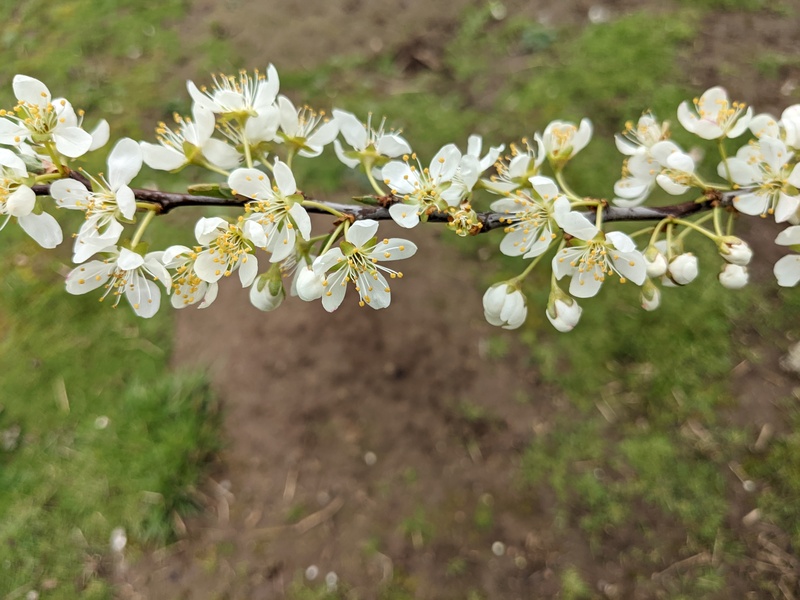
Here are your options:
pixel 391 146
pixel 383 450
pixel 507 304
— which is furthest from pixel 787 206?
pixel 383 450

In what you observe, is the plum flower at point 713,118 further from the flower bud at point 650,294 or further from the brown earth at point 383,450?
the brown earth at point 383,450

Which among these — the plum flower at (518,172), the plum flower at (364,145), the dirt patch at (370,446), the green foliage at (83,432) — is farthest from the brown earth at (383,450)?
the plum flower at (518,172)

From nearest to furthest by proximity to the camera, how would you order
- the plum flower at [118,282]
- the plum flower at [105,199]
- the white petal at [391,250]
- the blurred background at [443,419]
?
the plum flower at [105,199], the white petal at [391,250], the plum flower at [118,282], the blurred background at [443,419]

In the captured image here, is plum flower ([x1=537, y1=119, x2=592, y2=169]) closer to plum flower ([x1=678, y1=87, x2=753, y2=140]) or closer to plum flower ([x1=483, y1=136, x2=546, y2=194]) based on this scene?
plum flower ([x1=483, y1=136, x2=546, y2=194])

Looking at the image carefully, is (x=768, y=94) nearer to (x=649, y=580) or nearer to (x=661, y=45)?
(x=661, y=45)

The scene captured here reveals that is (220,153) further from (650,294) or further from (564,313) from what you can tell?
(650,294)

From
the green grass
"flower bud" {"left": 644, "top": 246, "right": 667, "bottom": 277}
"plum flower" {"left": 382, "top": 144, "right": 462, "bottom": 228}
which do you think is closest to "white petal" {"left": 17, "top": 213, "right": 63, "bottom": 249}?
"plum flower" {"left": 382, "top": 144, "right": 462, "bottom": 228}
